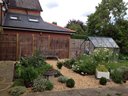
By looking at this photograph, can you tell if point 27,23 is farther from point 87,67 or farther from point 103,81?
point 103,81

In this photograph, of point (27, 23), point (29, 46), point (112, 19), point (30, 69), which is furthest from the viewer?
point (112, 19)

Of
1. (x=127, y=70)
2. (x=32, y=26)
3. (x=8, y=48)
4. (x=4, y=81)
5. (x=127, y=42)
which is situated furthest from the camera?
(x=127, y=42)

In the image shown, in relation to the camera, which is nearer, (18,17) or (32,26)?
(32,26)

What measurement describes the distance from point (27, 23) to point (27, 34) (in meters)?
2.67

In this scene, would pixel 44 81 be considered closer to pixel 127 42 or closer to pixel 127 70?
pixel 127 70

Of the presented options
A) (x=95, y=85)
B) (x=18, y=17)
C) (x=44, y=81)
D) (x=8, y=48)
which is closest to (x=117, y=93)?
(x=95, y=85)

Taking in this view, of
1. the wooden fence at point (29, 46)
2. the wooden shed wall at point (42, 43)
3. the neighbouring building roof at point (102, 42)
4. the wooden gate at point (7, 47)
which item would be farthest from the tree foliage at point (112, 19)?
the wooden gate at point (7, 47)

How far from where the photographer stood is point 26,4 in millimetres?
26328

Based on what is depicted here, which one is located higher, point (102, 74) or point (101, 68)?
point (101, 68)

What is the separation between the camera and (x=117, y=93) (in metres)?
9.96

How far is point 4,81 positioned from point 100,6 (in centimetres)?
1887

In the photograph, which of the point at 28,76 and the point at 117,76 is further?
the point at 117,76

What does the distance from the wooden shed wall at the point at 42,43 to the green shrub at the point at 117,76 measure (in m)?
7.67

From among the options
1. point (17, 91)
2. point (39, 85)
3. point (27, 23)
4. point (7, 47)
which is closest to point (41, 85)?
point (39, 85)
